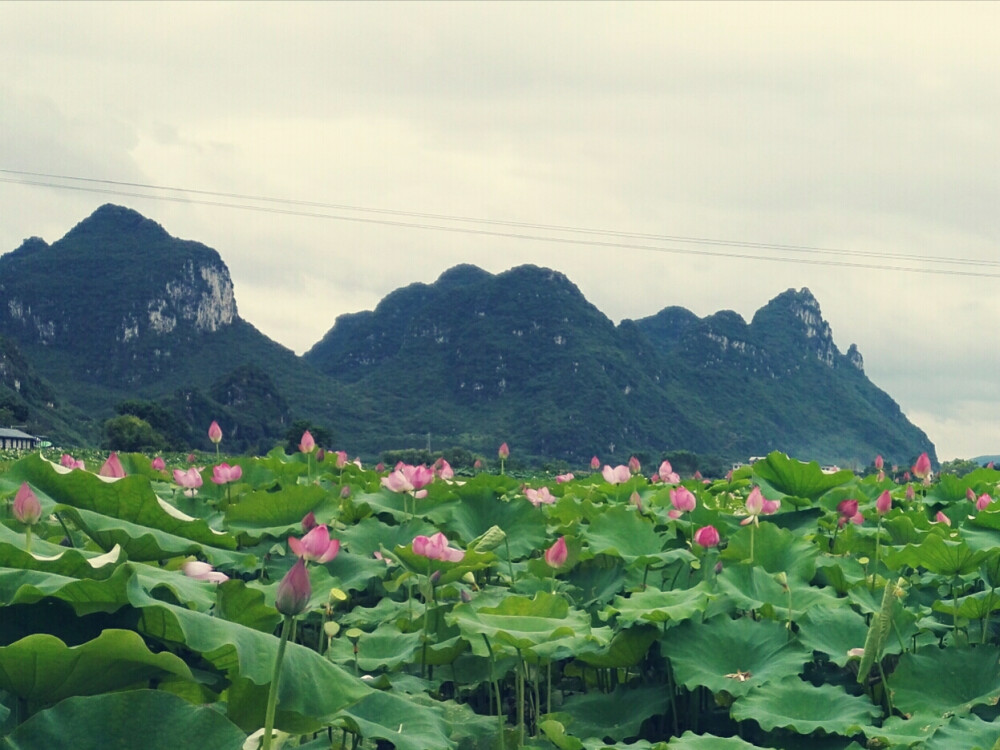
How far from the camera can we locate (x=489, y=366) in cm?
11531

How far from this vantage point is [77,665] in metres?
1.32

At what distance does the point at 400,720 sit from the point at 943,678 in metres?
1.37

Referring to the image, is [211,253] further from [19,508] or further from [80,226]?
[19,508]

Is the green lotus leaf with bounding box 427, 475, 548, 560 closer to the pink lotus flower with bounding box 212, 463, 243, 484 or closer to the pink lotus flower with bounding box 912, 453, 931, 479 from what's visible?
the pink lotus flower with bounding box 212, 463, 243, 484

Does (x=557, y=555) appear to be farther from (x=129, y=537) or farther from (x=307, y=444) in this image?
(x=307, y=444)

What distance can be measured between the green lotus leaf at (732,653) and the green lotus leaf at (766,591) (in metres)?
0.17

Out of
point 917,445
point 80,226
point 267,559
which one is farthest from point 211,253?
point 267,559

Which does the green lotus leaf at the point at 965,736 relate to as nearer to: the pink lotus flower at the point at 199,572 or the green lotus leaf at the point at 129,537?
the pink lotus flower at the point at 199,572

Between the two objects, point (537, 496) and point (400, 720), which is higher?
point (537, 496)

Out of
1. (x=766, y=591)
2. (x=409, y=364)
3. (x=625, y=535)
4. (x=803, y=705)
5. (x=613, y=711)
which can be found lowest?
(x=613, y=711)

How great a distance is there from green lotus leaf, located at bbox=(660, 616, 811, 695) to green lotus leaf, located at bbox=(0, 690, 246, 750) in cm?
126

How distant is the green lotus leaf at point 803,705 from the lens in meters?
2.16

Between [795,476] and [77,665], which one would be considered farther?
[795,476]

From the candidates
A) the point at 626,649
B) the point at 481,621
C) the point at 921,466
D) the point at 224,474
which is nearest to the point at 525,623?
the point at 481,621
